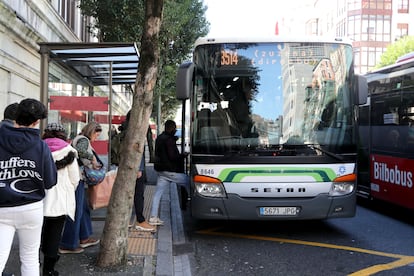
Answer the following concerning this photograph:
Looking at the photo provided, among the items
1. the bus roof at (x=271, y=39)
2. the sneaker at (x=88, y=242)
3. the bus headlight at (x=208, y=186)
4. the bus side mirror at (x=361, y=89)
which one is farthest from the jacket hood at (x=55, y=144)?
the bus side mirror at (x=361, y=89)

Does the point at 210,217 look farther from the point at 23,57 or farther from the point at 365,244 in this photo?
the point at 23,57

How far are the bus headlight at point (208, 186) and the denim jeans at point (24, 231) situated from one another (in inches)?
125

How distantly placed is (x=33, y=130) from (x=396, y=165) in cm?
687

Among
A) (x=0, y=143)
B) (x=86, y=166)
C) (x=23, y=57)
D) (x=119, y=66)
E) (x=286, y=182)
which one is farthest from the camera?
(x=23, y=57)

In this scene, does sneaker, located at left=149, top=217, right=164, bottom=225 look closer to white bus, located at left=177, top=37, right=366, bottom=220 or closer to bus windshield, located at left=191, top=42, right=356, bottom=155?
white bus, located at left=177, top=37, right=366, bottom=220

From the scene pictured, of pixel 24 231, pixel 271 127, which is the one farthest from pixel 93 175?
pixel 271 127

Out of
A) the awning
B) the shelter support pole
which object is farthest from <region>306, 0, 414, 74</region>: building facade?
Answer: the shelter support pole

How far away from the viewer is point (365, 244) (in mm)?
6824

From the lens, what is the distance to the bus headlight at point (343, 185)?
668 cm

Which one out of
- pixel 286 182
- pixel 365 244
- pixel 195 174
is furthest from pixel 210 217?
pixel 365 244

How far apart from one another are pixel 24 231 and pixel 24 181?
40 cm

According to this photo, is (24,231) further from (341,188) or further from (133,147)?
(341,188)

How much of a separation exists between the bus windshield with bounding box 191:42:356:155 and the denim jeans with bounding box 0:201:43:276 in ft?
10.6

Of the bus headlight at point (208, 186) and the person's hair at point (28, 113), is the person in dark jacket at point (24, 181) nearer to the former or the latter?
the person's hair at point (28, 113)
